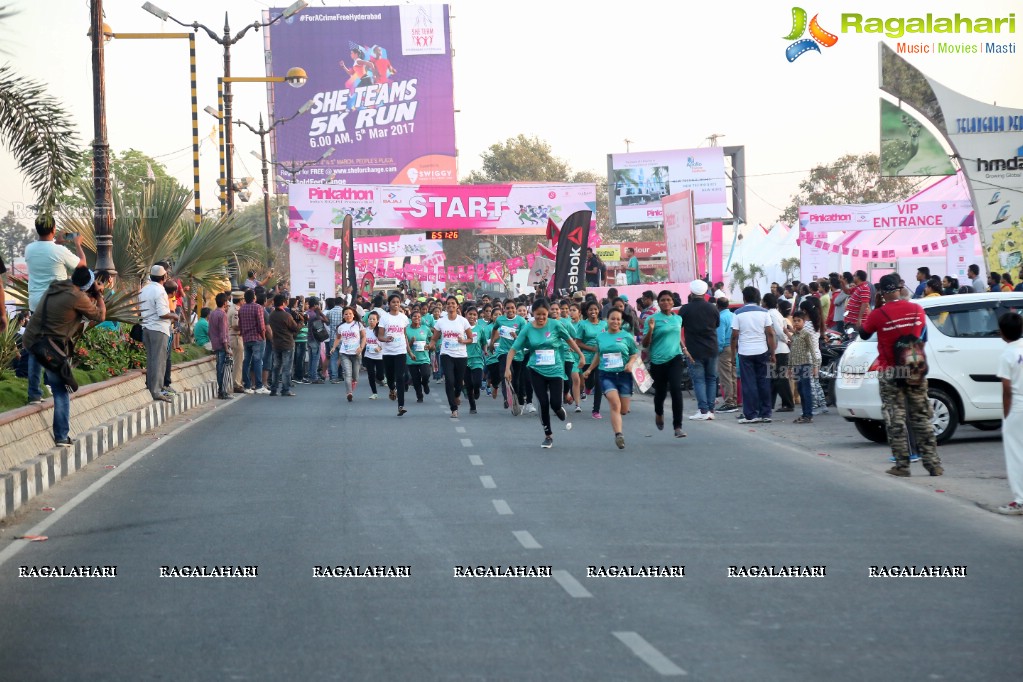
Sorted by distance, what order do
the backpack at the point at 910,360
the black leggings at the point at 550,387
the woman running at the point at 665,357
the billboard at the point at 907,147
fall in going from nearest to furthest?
the backpack at the point at 910,360 → the black leggings at the point at 550,387 → the woman running at the point at 665,357 → the billboard at the point at 907,147

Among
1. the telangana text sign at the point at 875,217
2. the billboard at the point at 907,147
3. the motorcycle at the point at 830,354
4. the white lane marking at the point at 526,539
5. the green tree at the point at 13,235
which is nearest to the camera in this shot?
the white lane marking at the point at 526,539

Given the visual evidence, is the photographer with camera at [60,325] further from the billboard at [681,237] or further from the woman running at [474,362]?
the billboard at [681,237]

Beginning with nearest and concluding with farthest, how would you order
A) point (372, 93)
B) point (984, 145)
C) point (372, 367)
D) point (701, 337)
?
point (701, 337) → point (372, 367) → point (984, 145) → point (372, 93)

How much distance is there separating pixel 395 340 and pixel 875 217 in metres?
26.0

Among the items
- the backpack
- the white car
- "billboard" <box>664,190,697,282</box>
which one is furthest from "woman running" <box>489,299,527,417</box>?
the backpack

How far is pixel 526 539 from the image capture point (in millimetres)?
9797

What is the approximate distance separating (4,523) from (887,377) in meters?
8.00

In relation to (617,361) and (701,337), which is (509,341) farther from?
(617,361)

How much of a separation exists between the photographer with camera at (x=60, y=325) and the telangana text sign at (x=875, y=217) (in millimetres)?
33522

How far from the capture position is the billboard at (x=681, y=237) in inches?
1197

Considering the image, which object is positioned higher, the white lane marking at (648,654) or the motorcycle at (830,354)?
the motorcycle at (830,354)

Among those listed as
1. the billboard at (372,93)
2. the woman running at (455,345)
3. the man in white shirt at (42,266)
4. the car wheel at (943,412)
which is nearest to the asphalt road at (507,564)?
the car wheel at (943,412)

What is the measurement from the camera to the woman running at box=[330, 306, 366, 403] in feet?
87.7

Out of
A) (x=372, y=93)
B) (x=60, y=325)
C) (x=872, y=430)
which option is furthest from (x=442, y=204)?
(x=60, y=325)
